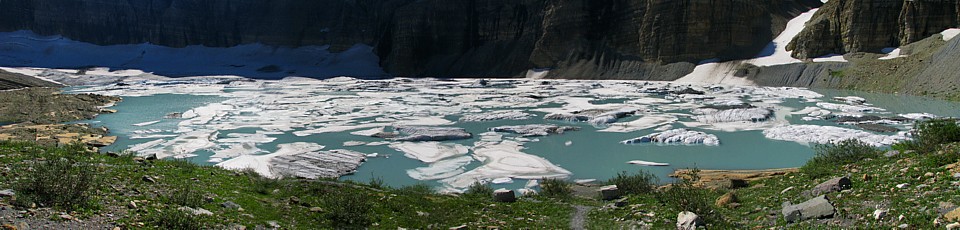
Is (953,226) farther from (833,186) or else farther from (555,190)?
(555,190)

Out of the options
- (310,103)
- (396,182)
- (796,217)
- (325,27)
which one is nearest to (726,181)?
(796,217)

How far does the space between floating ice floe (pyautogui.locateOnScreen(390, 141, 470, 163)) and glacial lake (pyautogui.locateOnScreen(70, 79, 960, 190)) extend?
297 mm

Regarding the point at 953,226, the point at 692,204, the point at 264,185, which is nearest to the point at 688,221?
the point at 692,204

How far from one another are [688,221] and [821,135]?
17.2 metres

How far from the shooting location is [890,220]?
7.21m

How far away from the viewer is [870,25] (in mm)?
60031

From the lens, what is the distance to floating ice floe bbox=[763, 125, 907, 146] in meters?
21.7

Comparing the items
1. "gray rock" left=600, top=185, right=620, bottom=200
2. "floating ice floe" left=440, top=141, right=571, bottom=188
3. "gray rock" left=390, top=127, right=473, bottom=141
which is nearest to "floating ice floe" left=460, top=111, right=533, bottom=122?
"gray rock" left=390, top=127, right=473, bottom=141

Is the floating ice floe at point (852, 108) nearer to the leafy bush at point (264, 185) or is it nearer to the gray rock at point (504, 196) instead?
the gray rock at point (504, 196)

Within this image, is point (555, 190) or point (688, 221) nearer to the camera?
point (688, 221)

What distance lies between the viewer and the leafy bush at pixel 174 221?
24.2 ft

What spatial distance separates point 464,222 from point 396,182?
6813 mm

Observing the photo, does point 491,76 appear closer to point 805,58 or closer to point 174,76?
point 805,58

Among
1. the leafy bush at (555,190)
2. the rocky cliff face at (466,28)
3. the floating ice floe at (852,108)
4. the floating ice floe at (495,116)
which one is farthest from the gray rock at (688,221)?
the rocky cliff face at (466,28)
